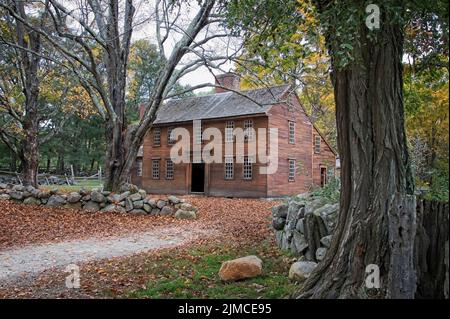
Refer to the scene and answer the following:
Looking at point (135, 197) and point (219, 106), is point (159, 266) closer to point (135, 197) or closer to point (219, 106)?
point (135, 197)

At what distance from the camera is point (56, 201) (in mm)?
13766

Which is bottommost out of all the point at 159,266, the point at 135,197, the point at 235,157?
the point at 159,266

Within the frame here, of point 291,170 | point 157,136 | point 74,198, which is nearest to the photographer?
point 74,198

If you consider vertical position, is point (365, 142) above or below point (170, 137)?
below

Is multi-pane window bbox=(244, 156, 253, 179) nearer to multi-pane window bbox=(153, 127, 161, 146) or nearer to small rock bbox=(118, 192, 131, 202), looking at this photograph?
multi-pane window bbox=(153, 127, 161, 146)

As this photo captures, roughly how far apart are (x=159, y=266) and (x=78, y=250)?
8.98ft

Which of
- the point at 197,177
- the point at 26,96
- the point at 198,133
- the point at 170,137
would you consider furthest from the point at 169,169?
the point at 26,96

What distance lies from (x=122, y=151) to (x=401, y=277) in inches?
505

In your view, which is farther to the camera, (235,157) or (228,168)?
(228,168)

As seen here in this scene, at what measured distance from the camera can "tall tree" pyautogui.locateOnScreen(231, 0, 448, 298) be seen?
3383 mm

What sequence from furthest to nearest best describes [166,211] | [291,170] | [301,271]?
[291,170] → [166,211] → [301,271]

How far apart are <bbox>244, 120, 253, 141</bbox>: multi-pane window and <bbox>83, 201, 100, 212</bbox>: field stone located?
12149 mm

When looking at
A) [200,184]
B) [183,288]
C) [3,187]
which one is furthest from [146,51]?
[183,288]

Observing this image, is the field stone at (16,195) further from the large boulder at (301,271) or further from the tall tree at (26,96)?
the large boulder at (301,271)
